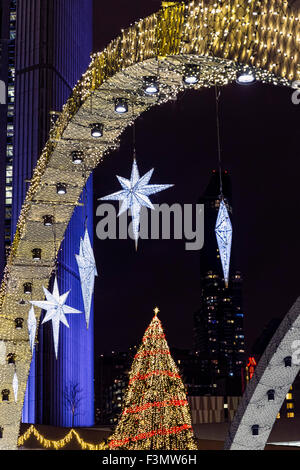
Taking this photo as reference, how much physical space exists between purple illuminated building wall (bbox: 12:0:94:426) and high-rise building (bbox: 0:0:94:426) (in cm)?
6

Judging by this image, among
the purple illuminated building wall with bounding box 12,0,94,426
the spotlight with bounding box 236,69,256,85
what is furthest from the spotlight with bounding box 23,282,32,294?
the purple illuminated building wall with bounding box 12,0,94,426

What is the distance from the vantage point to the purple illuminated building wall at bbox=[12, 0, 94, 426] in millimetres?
44719

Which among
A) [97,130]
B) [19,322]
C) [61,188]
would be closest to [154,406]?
[19,322]

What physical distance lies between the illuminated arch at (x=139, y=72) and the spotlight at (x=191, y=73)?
0.06 metres

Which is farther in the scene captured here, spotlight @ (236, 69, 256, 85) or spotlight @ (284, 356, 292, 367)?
spotlight @ (284, 356, 292, 367)

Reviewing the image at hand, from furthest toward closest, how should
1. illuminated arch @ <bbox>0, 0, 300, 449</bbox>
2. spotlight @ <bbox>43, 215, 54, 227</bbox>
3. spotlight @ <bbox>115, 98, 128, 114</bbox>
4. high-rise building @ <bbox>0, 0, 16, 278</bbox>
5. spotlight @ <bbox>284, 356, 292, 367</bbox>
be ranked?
high-rise building @ <bbox>0, 0, 16, 278</bbox>
spotlight @ <bbox>43, 215, 54, 227</bbox>
spotlight @ <bbox>284, 356, 292, 367</bbox>
spotlight @ <bbox>115, 98, 128, 114</bbox>
illuminated arch @ <bbox>0, 0, 300, 449</bbox>

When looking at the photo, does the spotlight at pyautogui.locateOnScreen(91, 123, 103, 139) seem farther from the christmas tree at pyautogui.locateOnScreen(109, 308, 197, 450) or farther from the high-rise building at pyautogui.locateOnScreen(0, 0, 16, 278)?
the high-rise building at pyautogui.locateOnScreen(0, 0, 16, 278)

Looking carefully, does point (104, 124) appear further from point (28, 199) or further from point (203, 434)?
point (203, 434)

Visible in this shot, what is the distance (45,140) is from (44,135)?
577 millimetres

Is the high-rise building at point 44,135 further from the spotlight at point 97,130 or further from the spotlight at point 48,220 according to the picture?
the spotlight at point 97,130

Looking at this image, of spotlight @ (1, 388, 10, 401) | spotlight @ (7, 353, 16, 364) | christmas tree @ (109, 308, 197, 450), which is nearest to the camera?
spotlight @ (7, 353, 16, 364)

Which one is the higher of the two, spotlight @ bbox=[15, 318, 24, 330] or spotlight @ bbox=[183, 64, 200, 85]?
spotlight @ bbox=[183, 64, 200, 85]
